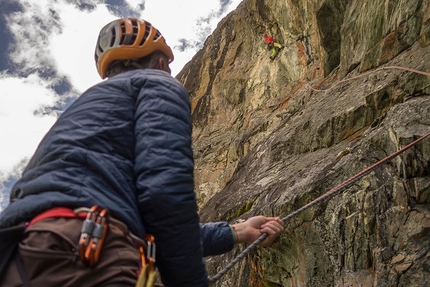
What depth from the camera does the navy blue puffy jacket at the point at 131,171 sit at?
7.23ft

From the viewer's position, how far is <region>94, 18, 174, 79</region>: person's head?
116 inches

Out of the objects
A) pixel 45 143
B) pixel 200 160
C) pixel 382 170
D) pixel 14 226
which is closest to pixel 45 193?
pixel 14 226

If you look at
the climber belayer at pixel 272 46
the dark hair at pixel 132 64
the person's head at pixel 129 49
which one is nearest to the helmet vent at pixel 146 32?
the person's head at pixel 129 49

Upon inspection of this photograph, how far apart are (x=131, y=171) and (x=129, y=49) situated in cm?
100

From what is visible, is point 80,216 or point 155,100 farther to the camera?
point 155,100

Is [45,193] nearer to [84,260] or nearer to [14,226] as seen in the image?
[14,226]

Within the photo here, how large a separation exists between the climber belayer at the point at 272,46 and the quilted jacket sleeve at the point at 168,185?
1905cm

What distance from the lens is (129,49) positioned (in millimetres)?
2945

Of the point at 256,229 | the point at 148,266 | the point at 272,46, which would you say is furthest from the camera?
the point at 272,46

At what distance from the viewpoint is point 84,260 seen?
6.53ft

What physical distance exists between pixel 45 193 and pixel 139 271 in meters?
0.62

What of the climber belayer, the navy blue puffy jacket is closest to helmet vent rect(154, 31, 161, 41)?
the navy blue puffy jacket

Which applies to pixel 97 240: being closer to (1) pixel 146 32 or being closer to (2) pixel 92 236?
(2) pixel 92 236

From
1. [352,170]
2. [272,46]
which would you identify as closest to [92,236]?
[352,170]
